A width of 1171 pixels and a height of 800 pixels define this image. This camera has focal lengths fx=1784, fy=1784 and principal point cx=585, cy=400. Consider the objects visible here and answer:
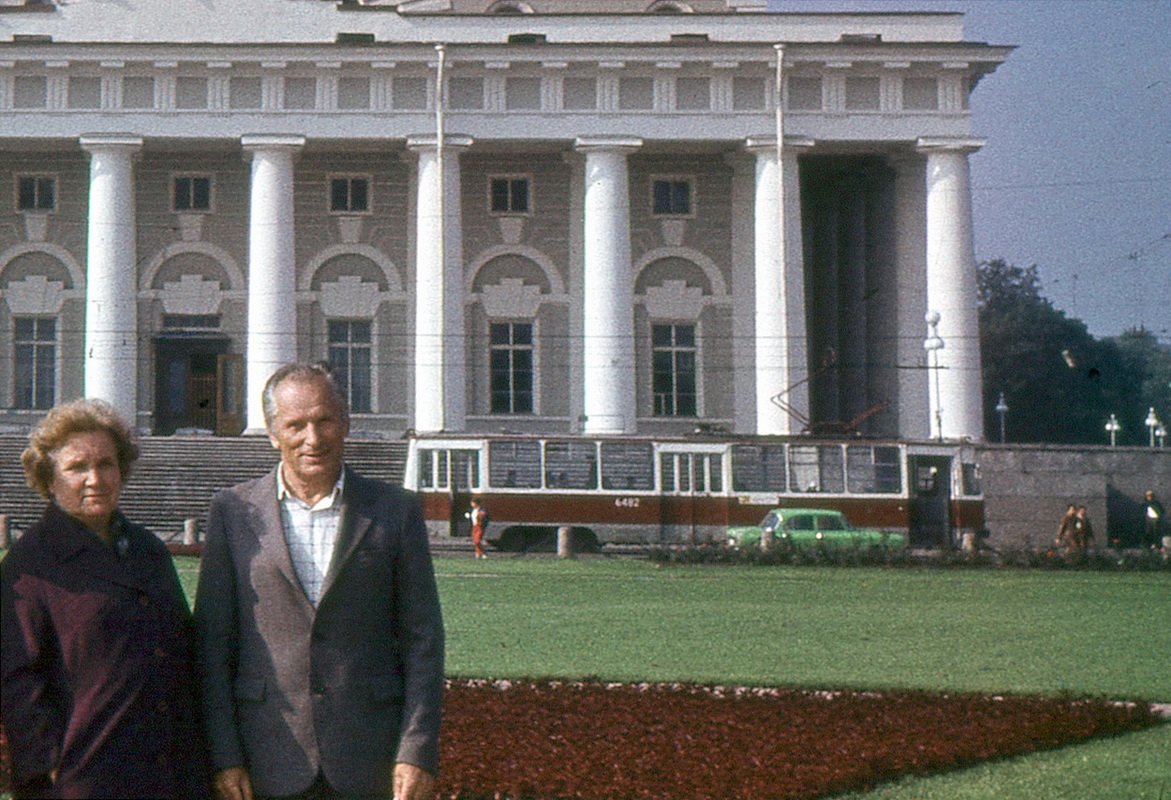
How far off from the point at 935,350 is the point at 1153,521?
22.5 feet

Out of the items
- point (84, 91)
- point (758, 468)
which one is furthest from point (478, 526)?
point (84, 91)

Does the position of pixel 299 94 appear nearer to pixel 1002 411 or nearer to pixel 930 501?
pixel 930 501

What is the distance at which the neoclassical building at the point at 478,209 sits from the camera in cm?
4881

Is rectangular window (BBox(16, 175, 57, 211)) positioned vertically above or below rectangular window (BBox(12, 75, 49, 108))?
below

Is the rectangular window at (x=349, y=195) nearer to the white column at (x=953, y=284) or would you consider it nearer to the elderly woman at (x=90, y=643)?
the white column at (x=953, y=284)

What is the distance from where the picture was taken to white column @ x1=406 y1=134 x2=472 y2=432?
48312 millimetres

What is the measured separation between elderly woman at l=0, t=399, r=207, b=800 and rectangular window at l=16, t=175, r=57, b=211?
160ft

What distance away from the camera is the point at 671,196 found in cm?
5297

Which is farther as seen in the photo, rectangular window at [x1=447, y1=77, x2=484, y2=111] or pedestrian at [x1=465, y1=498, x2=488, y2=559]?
rectangular window at [x1=447, y1=77, x2=484, y2=111]

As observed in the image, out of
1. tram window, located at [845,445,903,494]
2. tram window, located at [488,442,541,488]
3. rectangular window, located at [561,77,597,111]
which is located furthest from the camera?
rectangular window, located at [561,77,597,111]

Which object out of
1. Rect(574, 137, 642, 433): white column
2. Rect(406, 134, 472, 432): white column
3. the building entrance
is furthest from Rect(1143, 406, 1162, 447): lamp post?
the building entrance

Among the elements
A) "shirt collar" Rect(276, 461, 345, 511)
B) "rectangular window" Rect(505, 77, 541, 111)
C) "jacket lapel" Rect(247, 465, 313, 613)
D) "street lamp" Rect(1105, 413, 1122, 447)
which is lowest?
"jacket lapel" Rect(247, 465, 313, 613)

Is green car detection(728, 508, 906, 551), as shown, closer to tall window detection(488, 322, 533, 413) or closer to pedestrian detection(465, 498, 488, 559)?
pedestrian detection(465, 498, 488, 559)

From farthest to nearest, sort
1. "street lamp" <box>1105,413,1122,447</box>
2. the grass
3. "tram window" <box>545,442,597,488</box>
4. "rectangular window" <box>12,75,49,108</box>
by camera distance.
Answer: "street lamp" <box>1105,413,1122,447</box> → "rectangular window" <box>12,75,49,108</box> → "tram window" <box>545,442,597,488</box> → the grass
